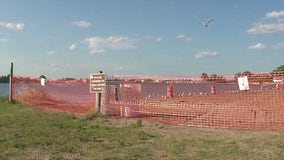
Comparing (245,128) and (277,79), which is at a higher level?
(277,79)

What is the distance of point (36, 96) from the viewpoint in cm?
2039

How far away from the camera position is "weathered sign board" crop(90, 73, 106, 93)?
1484cm

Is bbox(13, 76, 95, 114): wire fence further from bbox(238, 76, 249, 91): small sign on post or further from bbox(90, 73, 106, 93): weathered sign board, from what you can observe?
bbox(238, 76, 249, 91): small sign on post

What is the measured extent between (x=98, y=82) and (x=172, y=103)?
437 centimetres

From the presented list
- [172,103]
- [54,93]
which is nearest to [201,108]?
[172,103]

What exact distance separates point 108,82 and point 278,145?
8.39 meters

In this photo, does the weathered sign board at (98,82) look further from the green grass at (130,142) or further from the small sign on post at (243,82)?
the small sign on post at (243,82)

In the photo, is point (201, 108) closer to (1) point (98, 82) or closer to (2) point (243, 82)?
(2) point (243, 82)

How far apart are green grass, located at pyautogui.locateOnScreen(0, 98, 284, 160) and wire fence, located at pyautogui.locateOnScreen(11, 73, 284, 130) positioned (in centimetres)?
192

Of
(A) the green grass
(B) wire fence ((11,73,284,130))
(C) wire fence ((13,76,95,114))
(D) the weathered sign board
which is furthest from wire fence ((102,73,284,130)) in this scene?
(C) wire fence ((13,76,95,114))

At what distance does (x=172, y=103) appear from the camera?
17.9 metres

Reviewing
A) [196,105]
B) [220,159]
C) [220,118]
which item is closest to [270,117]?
[220,118]

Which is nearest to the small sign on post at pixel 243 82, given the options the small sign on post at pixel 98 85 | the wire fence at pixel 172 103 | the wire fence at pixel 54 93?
the wire fence at pixel 172 103

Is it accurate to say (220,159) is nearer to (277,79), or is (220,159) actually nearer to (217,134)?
(217,134)
